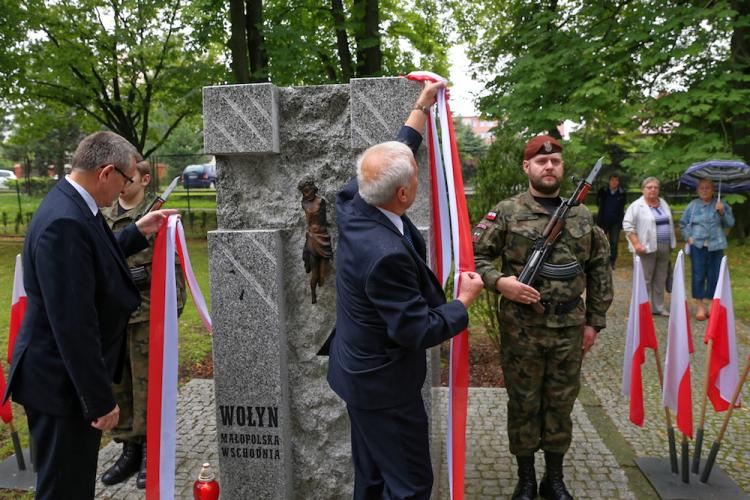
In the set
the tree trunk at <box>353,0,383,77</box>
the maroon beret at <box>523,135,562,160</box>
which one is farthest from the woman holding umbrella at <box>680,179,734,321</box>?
the tree trunk at <box>353,0,383,77</box>

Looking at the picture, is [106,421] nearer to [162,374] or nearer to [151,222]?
[162,374]

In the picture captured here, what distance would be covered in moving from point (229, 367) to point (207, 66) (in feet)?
39.0

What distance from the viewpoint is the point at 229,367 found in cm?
342

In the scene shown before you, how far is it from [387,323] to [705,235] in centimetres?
728

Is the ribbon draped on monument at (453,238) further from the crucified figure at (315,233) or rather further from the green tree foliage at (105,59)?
the green tree foliage at (105,59)

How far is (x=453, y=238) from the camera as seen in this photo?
3068mm

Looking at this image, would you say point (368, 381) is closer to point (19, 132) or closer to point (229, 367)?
point (229, 367)

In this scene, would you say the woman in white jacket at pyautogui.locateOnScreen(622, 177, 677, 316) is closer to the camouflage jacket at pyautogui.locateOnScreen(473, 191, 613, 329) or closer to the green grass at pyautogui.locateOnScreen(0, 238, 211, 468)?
the camouflage jacket at pyautogui.locateOnScreen(473, 191, 613, 329)

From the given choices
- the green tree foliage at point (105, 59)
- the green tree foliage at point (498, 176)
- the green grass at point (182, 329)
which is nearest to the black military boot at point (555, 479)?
the green tree foliage at point (498, 176)

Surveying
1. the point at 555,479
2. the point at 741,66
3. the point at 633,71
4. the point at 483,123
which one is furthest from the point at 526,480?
the point at 483,123

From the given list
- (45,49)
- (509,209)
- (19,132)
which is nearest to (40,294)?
(509,209)

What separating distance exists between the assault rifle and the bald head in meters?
1.36

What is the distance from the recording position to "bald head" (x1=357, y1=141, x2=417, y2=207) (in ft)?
7.58

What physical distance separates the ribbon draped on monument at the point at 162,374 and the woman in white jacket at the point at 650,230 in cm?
661
